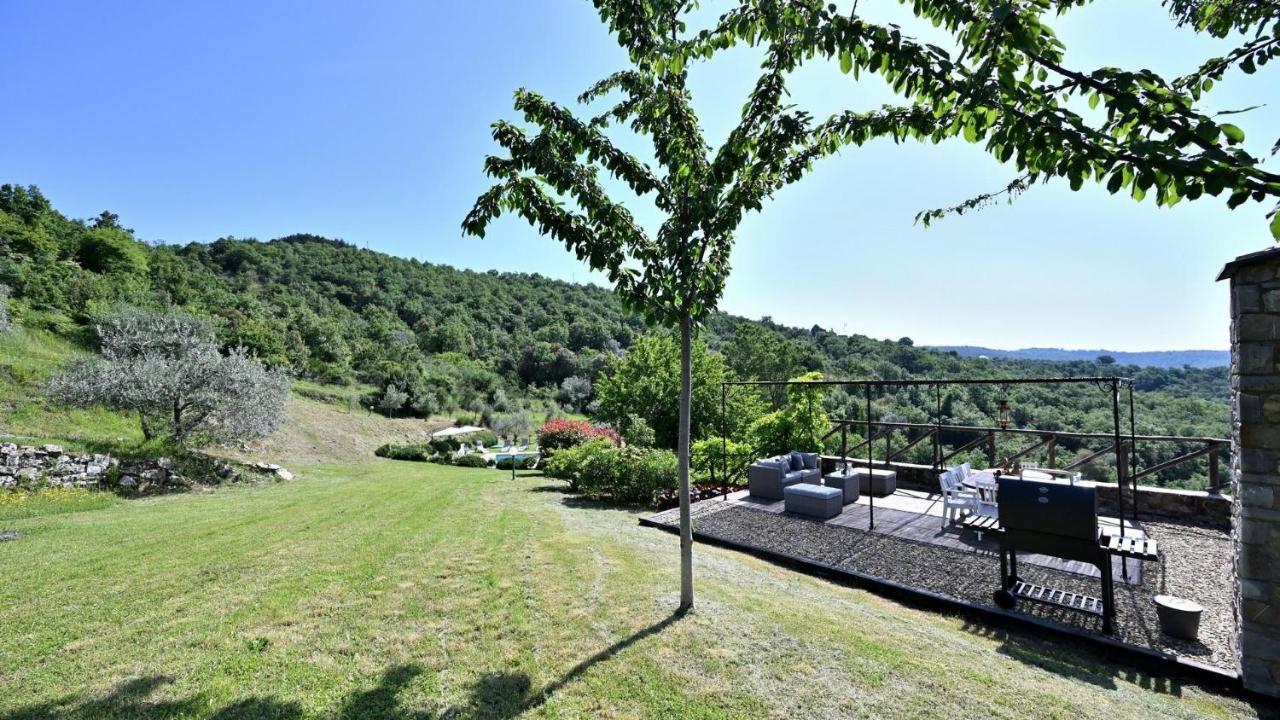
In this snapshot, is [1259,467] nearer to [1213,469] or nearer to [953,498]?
[953,498]

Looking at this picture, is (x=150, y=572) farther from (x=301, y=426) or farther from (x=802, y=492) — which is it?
(x=301, y=426)

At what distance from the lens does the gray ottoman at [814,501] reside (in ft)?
25.2

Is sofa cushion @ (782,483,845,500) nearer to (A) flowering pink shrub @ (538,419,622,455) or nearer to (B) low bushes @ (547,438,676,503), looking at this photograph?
(B) low bushes @ (547,438,676,503)

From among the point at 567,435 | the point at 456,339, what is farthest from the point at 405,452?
the point at 456,339

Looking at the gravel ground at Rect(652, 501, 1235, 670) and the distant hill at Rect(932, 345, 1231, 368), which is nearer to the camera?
the gravel ground at Rect(652, 501, 1235, 670)

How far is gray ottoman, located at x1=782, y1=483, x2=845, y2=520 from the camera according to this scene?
7.67m

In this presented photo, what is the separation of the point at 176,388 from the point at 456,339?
36.7 m

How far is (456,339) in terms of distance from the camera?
153 ft

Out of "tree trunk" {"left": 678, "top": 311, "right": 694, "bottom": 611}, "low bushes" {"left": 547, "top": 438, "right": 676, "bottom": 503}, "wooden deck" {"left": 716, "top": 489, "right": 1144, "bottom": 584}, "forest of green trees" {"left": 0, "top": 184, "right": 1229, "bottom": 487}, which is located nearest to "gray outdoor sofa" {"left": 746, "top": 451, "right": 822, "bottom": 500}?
"wooden deck" {"left": 716, "top": 489, "right": 1144, "bottom": 584}

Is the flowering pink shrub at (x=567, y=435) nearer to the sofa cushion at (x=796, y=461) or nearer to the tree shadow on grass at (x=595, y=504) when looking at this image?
the tree shadow on grass at (x=595, y=504)

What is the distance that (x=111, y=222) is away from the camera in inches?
1614

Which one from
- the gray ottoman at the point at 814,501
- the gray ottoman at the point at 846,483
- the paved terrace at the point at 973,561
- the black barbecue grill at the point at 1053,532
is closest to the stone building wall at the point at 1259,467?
the paved terrace at the point at 973,561

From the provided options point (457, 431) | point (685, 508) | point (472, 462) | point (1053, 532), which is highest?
point (685, 508)

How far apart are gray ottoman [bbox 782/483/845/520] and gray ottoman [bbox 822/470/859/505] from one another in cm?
79
